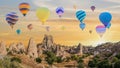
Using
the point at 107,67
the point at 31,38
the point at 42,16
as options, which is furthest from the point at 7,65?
the point at 31,38

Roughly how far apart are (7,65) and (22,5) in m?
54.4

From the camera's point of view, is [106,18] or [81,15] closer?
[106,18]

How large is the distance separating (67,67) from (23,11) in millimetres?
46444

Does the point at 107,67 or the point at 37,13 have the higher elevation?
the point at 37,13

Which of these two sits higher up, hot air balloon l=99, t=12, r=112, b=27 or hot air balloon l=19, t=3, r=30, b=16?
hot air balloon l=19, t=3, r=30, b=16

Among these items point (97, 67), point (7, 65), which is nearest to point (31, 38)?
point (97, 67)

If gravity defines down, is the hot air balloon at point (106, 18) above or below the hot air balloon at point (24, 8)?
below

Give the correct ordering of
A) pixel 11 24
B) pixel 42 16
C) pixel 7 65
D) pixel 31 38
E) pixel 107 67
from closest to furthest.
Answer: pixel 7 65, pixel 42 16, pixel 11 24, pixel 107 67, pixel 31 38

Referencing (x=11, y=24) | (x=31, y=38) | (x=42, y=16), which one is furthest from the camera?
(x=31, y=38)

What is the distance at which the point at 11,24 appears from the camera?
4262 inches

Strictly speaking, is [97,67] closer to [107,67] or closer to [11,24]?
[107,67]

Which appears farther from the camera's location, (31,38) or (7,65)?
(31,38)

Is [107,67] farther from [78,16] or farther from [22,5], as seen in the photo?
[22,5]

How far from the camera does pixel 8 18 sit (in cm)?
11131
